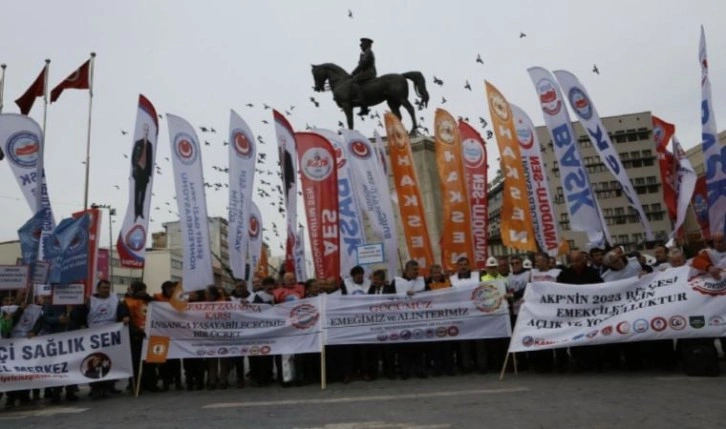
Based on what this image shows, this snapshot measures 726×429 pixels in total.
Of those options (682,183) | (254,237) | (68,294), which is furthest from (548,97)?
(68,294)

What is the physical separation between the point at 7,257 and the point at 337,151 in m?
59.7

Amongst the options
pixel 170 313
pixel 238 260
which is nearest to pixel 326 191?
pixel 238 260

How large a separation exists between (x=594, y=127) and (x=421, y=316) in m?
6.32

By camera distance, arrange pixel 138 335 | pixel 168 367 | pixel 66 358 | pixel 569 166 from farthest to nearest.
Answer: pixel 569 166 < pixel 168 367 < pixel 138 335 < pixel 66 358

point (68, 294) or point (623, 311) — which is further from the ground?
point (68, 294)

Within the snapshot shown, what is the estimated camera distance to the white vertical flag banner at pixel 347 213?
12758 millimetres

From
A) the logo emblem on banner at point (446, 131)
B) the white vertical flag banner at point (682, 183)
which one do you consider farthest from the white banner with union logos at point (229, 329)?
the white vertical flag banner at point (682, 183)

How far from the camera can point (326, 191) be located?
12672mm

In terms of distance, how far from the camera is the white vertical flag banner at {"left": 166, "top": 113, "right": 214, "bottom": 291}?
11.0 m

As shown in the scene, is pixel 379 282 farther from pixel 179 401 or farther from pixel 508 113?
pixel 508 113

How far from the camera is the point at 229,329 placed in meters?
9.38

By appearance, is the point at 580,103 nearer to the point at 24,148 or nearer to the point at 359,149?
the point at 359,149

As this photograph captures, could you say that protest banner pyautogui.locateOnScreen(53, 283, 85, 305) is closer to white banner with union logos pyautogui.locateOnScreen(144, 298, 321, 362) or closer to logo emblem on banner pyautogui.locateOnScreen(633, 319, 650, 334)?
white banner with union logos pyautogui.locateOnScreen(144, 298, 321, 362)

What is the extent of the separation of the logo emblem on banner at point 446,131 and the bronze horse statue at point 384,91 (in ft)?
16.6
